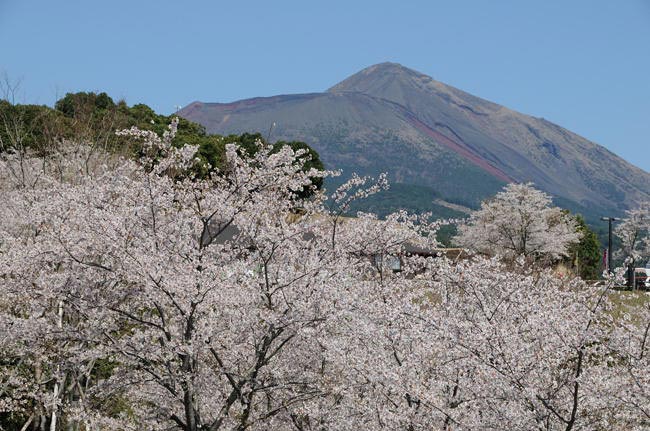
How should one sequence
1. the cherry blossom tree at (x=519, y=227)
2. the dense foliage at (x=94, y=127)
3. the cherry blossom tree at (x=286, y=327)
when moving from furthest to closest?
the cherry blossom tree at (x=519, y=227) < the dense foliage at (x=94, y=127) < the cherry blossom tree at (x=286, y=327)

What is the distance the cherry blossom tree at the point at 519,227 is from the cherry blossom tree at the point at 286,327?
31751 millimetres

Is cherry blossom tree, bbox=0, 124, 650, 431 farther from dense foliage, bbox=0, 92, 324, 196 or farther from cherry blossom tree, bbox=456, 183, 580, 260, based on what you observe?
cherry blossom tree, bbox=456, 183, 580, 260

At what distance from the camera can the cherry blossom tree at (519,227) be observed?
41.5m

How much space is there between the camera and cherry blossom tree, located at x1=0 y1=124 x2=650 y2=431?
7.23 metres

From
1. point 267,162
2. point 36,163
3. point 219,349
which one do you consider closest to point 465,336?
point 219,349

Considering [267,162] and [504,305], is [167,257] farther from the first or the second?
[504,305]

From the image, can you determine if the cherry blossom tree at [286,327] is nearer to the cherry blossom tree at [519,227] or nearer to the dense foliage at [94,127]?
the dense foliage at [94,127]

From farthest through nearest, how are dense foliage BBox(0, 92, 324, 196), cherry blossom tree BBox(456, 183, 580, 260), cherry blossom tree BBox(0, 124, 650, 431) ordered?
cherry blossom tree BBox(456, 183, 580, 260) < dense foliage BBox(0, 92, 324, 196) < cherry blossom tree BBox(0, 124, 650, 431)

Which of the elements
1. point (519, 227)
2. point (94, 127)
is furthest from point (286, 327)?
point (519, 227)

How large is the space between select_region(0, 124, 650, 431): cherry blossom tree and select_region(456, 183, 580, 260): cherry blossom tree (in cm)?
3175

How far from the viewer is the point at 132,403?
36.2 ft

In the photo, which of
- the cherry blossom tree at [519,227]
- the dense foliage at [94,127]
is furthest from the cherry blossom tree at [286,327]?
the cherry blossom tree at [519,227]

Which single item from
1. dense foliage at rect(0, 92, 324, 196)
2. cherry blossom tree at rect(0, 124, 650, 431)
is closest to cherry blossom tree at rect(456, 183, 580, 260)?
dense foliage at rect(0, 92, 324, 196)

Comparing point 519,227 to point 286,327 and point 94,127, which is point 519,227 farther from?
point 286,327
